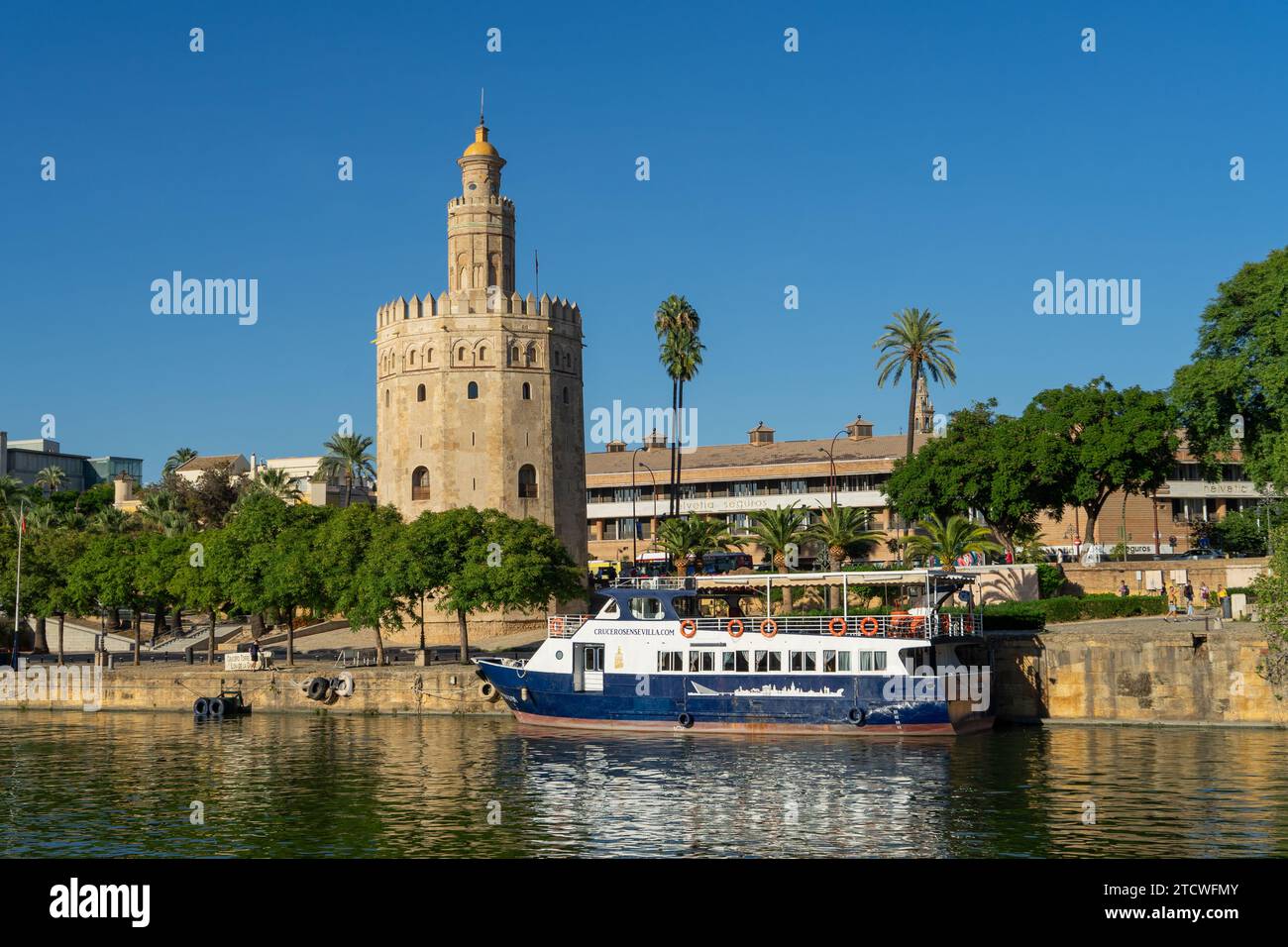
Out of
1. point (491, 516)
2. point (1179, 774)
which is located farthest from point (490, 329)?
point (1179, 774)

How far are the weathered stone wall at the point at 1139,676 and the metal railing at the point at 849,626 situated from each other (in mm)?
2560

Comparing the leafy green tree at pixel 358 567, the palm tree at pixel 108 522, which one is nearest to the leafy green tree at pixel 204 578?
the leafy green tree at pixel 358 567

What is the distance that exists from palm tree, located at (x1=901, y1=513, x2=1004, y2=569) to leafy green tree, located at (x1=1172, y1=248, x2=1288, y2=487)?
11.0m

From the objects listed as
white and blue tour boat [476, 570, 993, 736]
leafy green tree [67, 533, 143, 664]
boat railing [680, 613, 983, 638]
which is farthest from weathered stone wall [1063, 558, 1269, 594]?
leafy green tree [67, 533, 143, 664]

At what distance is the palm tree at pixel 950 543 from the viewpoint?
2537 inches

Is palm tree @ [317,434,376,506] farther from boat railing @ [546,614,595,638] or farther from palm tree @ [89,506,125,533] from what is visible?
boat railing @ [546,614,595,638]

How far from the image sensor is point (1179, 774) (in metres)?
37.6

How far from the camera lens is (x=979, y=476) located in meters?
71.4

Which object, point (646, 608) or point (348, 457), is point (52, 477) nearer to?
point (348, 457)

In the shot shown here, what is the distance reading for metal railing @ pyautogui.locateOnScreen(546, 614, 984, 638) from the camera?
4841 centimetres

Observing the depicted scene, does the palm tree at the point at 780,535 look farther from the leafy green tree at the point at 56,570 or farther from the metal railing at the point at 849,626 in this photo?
the leafy green tree at the point at 56,570

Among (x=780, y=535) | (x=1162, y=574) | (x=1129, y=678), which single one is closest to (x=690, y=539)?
(x=780, y=535)
